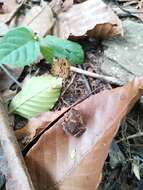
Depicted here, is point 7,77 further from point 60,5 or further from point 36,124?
point 60,5

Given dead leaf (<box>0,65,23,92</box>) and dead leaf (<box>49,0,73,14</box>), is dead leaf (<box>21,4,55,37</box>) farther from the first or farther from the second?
dead leaf (<box>0,65,23,92</box>)

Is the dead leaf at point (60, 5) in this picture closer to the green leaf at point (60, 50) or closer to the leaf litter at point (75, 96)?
the leaf litter at point (75, 96)

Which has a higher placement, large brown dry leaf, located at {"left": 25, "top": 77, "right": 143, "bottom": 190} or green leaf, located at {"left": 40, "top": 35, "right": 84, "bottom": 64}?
green leaf, located at {"left": 40, "top": 35, "right": 84, "bottom": 64}

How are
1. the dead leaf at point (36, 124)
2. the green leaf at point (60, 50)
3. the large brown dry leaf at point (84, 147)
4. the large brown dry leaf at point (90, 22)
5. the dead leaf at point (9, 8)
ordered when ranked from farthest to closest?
the dead leaf at point (9, 8) < the large brown dry leaf at point (90, 22) < the green leaf at point (60, 50) < the dead leaf at point (36, 124) < the large brown dry leaf at point (84, 147)

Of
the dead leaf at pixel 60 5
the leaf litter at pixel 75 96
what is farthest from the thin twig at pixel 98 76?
the dead leaf at pixel 60 5

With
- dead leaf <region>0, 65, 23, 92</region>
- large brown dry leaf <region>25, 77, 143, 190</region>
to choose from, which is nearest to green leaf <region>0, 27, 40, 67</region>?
dead leaf <region>0, 65, 23, 92</region>

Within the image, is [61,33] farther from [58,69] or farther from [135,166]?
[135,166]

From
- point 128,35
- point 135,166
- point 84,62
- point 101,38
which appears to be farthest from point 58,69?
point 135,166
